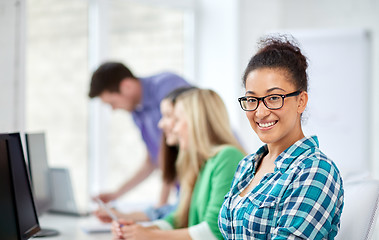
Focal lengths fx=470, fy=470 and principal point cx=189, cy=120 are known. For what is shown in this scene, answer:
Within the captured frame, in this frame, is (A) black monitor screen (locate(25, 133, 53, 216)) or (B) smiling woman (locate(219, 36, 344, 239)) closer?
(B) smiling woman (locate(219, 36, 344, 239))

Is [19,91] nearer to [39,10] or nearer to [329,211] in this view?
[39,10]

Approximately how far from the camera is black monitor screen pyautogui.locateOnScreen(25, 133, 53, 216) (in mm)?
1965

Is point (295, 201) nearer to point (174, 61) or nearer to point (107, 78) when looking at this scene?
point (107, 78)

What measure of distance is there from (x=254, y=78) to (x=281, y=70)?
0.25 feet

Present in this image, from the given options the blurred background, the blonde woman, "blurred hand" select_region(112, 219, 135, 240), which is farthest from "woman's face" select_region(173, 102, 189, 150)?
the blurred background

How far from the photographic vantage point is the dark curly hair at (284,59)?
1218mm

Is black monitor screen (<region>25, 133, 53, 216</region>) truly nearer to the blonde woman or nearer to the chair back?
the blonde woman

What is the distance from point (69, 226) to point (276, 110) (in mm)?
1376

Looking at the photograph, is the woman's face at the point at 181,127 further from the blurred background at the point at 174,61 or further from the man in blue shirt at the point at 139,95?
the blurred background at the point at 174,61

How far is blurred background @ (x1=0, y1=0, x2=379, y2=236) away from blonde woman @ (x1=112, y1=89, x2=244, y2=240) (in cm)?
98

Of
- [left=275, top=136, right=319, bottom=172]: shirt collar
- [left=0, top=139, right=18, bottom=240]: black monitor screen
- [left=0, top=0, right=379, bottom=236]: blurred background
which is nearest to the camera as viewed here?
[left=275, top=136, right=319, bottom=172]: shirt collar

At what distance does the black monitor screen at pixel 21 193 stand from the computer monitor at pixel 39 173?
35 centimetres

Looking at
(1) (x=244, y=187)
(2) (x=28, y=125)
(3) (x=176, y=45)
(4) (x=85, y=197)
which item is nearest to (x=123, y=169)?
(4) (x=85, y=197)

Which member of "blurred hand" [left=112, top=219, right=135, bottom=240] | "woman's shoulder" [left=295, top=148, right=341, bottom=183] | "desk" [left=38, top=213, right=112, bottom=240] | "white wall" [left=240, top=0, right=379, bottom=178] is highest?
"white wall" [left=240, top=0, right=379, bottom=178]
